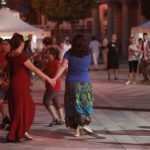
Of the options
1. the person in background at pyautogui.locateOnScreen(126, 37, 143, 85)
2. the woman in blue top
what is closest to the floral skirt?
the woman in blue top

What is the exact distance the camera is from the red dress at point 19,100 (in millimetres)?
9828

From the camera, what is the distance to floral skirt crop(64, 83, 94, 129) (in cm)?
1020

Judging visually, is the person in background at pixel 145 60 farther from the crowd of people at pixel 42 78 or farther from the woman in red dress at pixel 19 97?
the woman in red dress at pixel 19 97

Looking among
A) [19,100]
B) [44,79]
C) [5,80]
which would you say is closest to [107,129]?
[44,79]

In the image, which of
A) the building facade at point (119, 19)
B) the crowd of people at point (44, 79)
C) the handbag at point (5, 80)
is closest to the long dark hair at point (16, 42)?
the crowd of people at point (44, 79)

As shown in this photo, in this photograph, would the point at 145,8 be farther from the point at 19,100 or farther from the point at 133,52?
the point at 19,100

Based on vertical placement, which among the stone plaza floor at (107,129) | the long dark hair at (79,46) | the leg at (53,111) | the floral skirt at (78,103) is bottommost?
the stone plaza floor at (107,129)

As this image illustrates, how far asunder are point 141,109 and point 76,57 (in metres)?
4.02

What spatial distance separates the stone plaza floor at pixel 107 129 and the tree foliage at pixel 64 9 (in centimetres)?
2169

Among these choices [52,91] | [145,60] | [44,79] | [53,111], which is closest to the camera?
[44,79]

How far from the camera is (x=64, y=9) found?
127ft

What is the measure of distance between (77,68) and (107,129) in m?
1.55

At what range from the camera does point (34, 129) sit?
445 inches

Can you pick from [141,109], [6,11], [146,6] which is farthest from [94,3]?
[141,109]
